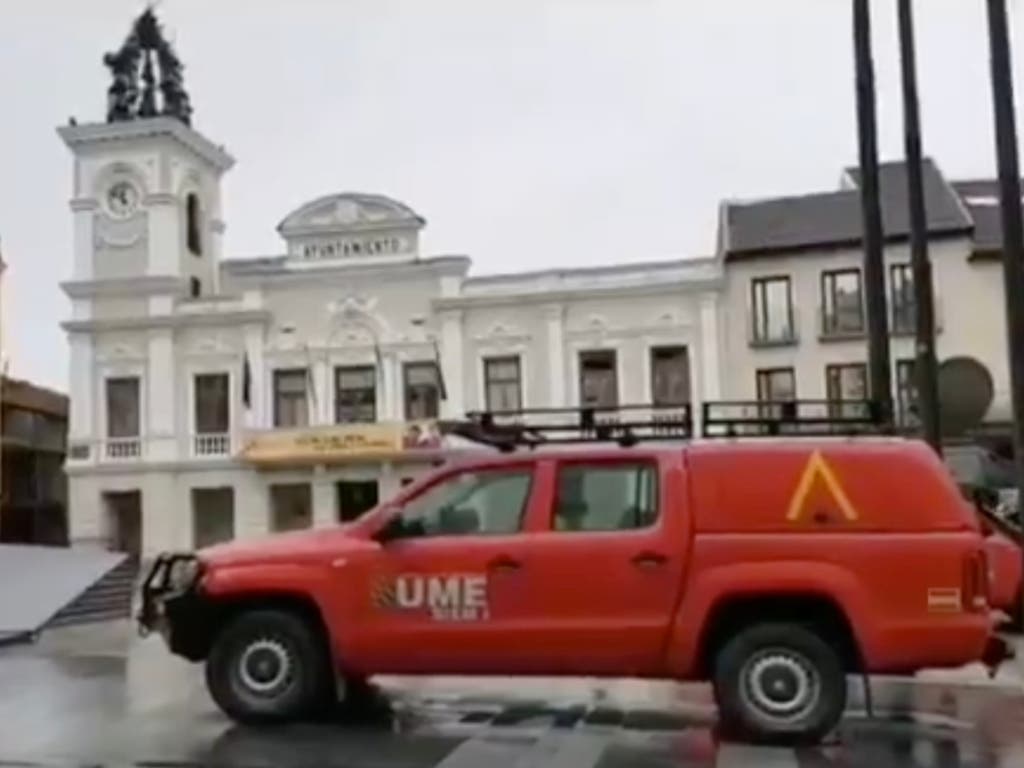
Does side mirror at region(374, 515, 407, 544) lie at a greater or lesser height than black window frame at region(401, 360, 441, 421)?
lesser

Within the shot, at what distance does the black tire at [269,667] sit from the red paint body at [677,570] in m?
0.21

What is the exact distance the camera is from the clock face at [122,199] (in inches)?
1662

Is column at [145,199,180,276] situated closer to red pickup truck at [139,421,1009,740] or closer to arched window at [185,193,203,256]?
arched window at [185,193,203,256]

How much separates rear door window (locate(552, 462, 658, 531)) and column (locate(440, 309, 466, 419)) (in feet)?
101

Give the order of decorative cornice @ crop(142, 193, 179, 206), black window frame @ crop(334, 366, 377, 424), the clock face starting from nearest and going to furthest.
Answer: black window frame @ crop(334, 366, 377, 424) → decorative cornice @ crop(142, 193, 179, 206) → the clock face

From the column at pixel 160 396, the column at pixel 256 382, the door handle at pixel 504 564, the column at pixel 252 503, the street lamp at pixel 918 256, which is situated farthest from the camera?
the column at pixel 160 396

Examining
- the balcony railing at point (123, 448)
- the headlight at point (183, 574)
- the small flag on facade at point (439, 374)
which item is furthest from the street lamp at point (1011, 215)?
the balcony railing at point (123, 448)

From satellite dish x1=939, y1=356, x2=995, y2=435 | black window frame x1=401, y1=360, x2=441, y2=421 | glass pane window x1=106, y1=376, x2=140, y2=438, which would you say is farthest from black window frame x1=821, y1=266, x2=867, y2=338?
satellite dish x1=939, y1=356, x2=995, y2=435

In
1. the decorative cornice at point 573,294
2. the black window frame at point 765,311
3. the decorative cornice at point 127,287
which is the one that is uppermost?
the decorative cornice at point 127,287

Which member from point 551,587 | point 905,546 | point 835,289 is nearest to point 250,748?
point 551,587

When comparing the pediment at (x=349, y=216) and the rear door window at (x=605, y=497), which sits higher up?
the pediment at (x=349, y=216)

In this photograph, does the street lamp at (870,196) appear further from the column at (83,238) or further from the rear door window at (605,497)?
the column at (83,238)

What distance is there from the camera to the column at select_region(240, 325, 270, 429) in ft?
134

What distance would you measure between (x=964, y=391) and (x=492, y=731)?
5626 millimetres
